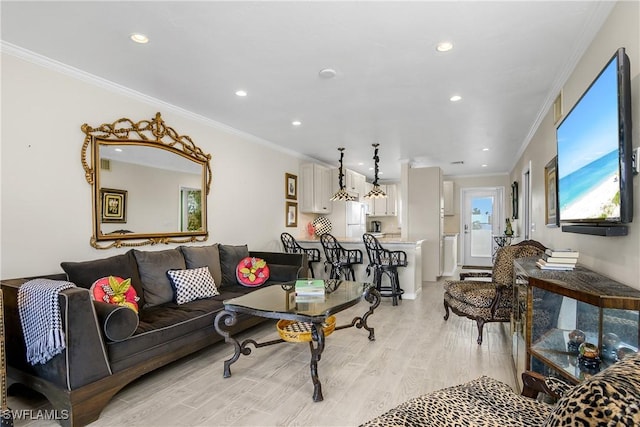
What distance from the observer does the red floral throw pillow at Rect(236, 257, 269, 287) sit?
13.1ft

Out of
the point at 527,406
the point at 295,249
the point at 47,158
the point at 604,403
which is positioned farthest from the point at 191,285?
the point at 604,403

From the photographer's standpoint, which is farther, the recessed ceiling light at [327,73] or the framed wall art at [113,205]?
the framed wall art at [113,205]

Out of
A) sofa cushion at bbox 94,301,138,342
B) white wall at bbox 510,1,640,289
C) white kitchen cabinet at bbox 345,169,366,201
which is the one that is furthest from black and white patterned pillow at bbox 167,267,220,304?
white kitchen cabinet at bbox 345,169,366,201

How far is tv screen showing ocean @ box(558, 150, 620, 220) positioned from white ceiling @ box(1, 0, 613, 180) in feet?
3.13

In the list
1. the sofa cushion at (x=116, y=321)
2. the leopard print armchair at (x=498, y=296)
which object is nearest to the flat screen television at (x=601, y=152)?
the leopard print armchair at (x=498, y=296)

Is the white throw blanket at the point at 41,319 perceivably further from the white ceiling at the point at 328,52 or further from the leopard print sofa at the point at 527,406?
the leopard print sofa at the point at 527,406

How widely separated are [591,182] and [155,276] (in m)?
3.51

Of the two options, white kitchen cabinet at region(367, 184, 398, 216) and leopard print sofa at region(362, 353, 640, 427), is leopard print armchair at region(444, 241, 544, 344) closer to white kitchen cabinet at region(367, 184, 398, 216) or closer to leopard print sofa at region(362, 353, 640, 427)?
leopard print sofa at region(362, 353, 640, 427)

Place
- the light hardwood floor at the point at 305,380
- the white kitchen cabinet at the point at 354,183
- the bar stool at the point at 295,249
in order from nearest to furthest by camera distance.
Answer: the light hardwood floor at the point at 305,380 → the bar stool at the point at 295,249 → the white kitchen cabinet at the point at 354,183

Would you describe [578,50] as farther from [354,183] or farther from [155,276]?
[354,183]

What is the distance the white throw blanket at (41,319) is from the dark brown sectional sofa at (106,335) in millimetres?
46

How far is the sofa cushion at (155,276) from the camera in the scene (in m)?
3.15

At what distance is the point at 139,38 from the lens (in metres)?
2.38

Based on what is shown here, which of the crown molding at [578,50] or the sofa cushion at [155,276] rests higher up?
the crown molding at [578,50]
